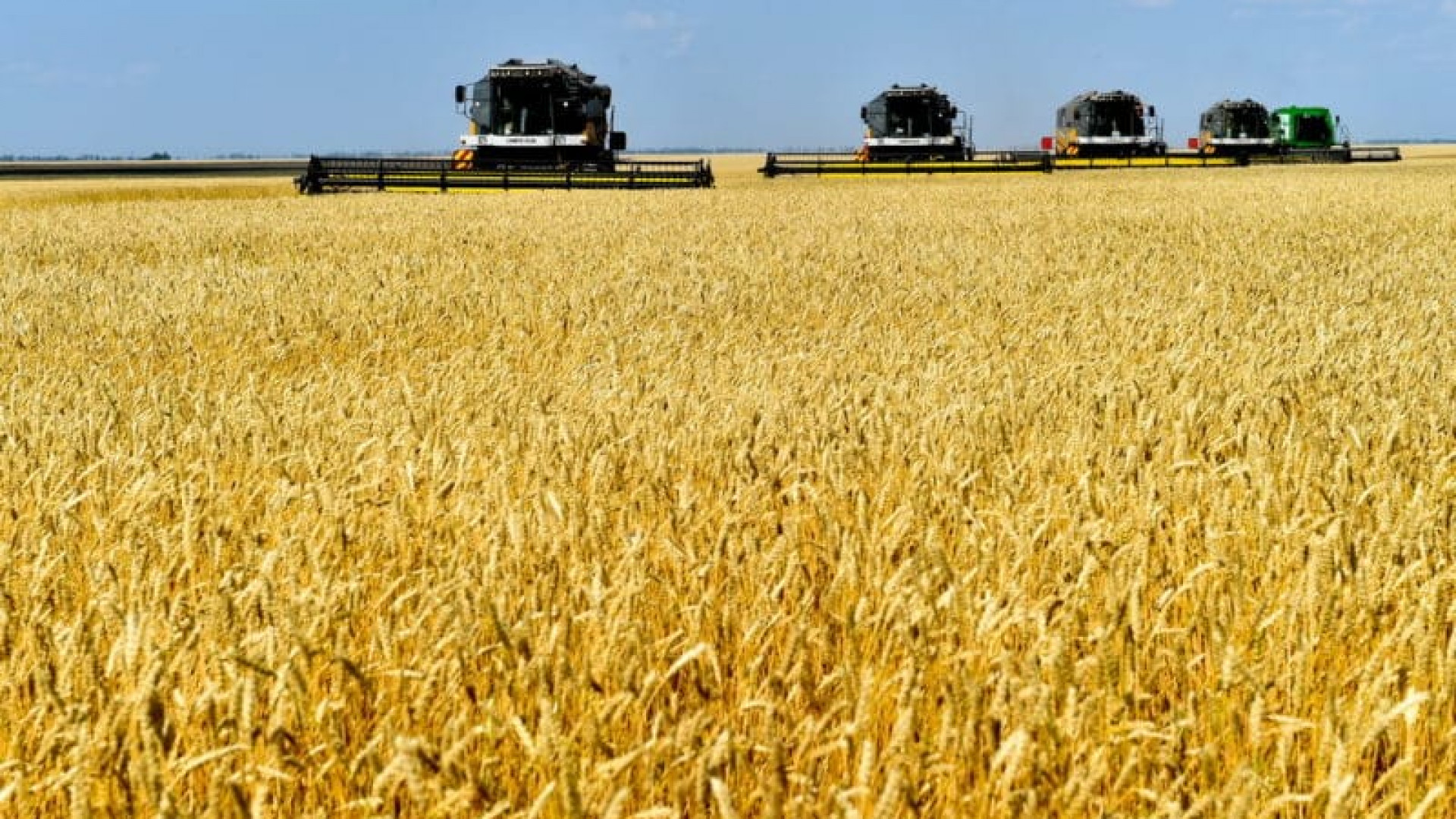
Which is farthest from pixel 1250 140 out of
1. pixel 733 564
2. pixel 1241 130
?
pixel 733 564

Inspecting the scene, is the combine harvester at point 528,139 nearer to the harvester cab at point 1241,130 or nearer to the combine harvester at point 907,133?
the combine harvester at point 907,133

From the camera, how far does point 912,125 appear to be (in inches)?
1625

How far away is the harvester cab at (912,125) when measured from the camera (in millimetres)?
41031

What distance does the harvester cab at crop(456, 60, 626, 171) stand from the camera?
32.2 m

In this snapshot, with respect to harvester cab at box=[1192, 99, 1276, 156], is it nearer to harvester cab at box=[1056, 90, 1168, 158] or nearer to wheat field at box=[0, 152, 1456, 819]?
harvester cab at box=[1056, 90, 1168, 158]

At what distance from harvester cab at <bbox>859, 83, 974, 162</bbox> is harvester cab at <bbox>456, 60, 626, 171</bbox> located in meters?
11.4

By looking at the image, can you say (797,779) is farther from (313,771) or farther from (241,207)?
(241,207)

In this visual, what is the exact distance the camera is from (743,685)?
2121mm

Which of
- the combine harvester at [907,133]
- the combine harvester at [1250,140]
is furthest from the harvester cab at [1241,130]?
the combine harvester at [907,133]

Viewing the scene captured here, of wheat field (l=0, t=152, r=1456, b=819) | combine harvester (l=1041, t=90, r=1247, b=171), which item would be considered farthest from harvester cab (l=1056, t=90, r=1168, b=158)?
wheat field (l=0, t=152, r=1456, b=819)

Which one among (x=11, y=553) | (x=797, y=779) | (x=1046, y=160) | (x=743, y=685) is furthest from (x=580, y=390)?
(x=1046, y=160)

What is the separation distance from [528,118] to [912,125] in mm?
13766

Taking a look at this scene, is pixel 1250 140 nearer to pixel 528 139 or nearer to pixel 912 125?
pixel 912 125

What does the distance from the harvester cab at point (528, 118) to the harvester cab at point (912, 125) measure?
37.2 ft
